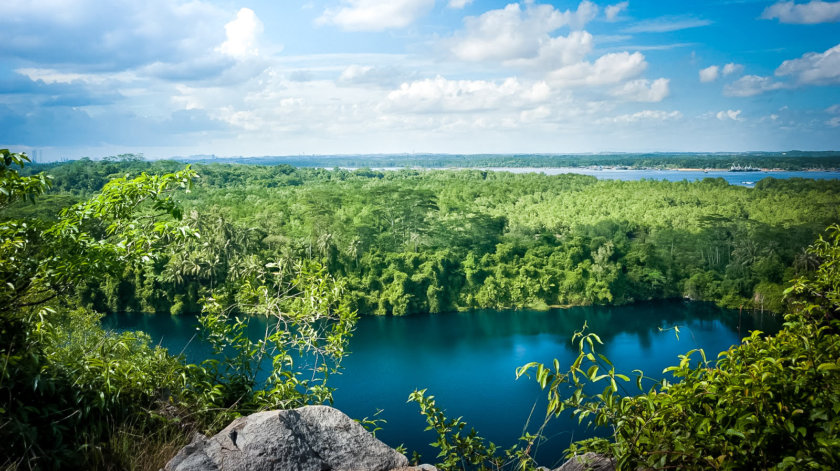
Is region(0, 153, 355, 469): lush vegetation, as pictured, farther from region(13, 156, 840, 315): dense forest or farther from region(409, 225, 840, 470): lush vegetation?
region(13, 156, 840, 315): dense forest

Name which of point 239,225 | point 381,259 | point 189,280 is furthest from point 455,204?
point 189,280

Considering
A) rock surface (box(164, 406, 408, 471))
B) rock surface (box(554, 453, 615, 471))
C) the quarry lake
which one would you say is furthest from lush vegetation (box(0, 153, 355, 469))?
the quarry lake

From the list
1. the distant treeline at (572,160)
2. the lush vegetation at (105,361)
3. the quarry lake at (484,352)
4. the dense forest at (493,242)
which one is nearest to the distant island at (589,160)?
the distant treeline at (572,160)

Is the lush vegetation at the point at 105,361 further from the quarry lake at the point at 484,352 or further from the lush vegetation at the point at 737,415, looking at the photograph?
the quarry lake at the point at 484,352

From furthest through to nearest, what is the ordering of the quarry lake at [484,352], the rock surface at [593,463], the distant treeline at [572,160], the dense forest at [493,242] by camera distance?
the distant treeline at [572,160]
the dense forest at [493,242]
the quarry lake at [484,352]
the rock surface at [593,463]

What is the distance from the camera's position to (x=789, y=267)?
87.6 feet

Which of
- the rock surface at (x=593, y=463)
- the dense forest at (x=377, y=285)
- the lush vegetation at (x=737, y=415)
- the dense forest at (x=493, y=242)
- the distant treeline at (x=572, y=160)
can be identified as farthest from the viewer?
the distant treeline at (x=572, y=160)

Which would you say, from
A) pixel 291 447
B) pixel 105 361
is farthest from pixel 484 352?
pixel 291 447

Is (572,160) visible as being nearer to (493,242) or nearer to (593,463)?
(493,242)

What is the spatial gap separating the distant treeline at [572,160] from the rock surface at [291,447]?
37.1 meters

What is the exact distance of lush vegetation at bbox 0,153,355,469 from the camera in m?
2.63

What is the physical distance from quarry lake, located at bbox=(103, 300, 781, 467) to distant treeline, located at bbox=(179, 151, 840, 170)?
13.9 m

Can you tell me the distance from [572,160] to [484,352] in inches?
1306

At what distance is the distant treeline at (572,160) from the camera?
34.7 meters
